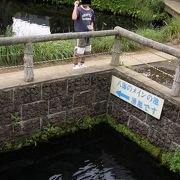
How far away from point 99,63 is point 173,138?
7.64 feet

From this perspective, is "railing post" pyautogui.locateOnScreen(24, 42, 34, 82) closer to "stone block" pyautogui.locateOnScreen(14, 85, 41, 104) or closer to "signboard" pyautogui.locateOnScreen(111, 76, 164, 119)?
"stone block" pyautogui.locateOnScreen(14, 85, 41, 104)

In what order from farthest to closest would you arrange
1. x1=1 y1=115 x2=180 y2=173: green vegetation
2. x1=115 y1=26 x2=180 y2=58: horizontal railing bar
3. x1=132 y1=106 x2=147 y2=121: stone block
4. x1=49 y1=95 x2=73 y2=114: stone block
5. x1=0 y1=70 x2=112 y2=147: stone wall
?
1. x1=132 y1=106 x2=147 y2=121: stone block
2. x1=49 y1=95 x2=73 y2=114: stone block
3. x1=1 y1=115 x2=180 y2=173: green vegetation
4. x1=0 y1=70 x2=112 y2=147: stone wall
5. x1=115 y1=26 x2=180 y2=58: horizontal railing bar

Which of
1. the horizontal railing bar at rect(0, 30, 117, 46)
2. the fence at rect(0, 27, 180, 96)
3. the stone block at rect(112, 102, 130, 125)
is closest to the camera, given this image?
the horizontal railing bar at rect(0, 30, 117, 46)

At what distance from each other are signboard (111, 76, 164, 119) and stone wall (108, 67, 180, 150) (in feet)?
0.25

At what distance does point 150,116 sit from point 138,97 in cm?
42

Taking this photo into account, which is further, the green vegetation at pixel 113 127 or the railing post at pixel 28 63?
the green vegetation at pixel 113 127

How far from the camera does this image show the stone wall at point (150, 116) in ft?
19.8

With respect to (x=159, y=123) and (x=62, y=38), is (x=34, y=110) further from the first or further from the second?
(x=159, y=123)

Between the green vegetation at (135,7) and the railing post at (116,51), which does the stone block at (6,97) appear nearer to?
the railing post at (116,51)

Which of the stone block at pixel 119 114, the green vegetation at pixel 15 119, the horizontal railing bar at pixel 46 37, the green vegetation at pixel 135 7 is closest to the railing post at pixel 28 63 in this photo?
the horizontal railing bar at pixel 46 37

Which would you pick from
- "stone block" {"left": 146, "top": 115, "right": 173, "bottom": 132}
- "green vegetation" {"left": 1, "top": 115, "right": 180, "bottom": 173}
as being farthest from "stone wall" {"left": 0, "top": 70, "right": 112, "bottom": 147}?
"stone block" {"left": 146, "top": 115, "right": 173, "bottom": 132}

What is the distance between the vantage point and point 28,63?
5.82 m

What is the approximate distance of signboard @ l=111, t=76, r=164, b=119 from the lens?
20.5 feet

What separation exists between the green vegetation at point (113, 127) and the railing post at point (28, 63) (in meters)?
1.05
